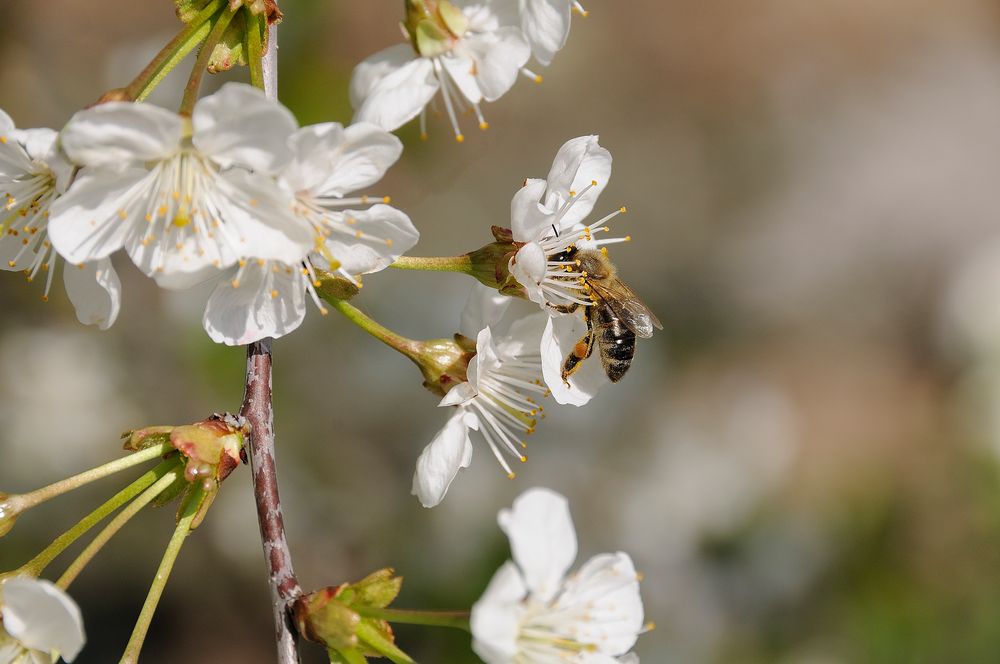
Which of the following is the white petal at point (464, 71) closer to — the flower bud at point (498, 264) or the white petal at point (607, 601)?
the flower bud at point (498, 264)

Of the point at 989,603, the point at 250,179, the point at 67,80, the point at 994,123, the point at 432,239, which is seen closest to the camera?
the point at 250,179

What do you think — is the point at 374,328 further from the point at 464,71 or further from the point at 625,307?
the point at 625,307

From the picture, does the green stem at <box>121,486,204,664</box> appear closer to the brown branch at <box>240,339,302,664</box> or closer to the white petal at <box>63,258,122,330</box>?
the brown branch at <box>240,339,302,664</box>

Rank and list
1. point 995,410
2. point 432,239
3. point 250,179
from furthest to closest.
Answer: point 432,239, point 995,410, point 250,179

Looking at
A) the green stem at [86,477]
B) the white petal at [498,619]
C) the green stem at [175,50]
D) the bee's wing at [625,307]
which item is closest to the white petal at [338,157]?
the green stem at [175,50]

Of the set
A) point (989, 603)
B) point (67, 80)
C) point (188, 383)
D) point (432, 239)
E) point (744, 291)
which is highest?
point (744, 291)

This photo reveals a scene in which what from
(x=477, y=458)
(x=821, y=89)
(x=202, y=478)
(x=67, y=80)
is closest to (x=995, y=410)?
(x=477, y=458)

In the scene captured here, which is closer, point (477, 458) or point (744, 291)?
point (477, 458)

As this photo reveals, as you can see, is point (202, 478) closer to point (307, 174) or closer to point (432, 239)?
point (307, 174)
